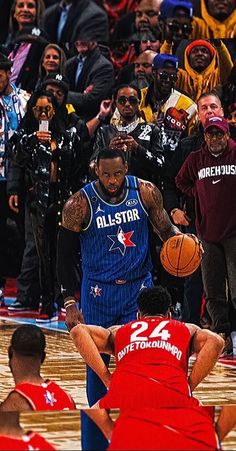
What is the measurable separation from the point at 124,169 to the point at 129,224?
13.9 inches

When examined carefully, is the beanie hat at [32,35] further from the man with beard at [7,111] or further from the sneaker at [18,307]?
the sneaker at [18,307]

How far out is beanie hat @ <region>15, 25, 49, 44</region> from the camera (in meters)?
13.1

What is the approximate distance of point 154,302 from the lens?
22.1ft

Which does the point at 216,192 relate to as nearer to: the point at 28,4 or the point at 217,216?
the point at 217,216

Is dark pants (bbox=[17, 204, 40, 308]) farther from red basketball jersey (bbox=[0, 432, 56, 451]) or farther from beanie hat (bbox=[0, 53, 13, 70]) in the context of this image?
red basketball jersey (bbox=[0, 432, 56, 451])

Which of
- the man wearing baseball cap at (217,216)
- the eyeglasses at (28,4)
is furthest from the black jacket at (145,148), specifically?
the eyeglasses at (28,4)

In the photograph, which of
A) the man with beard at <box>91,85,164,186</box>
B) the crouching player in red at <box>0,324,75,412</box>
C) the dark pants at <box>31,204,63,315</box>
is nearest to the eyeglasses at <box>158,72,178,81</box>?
the man with beard at <box>91,85,164,186</box>

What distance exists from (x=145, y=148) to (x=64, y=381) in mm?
2733

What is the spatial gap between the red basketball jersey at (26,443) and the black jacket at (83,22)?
28.4 ft

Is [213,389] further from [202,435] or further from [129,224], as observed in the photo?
[202,435]

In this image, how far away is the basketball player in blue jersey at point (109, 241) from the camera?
8047 mm

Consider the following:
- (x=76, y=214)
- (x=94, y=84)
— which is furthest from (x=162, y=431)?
(x=94, y=84)

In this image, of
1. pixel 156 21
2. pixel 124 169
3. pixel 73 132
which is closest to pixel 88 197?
pixel 124 169

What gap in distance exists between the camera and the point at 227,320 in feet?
33.6
